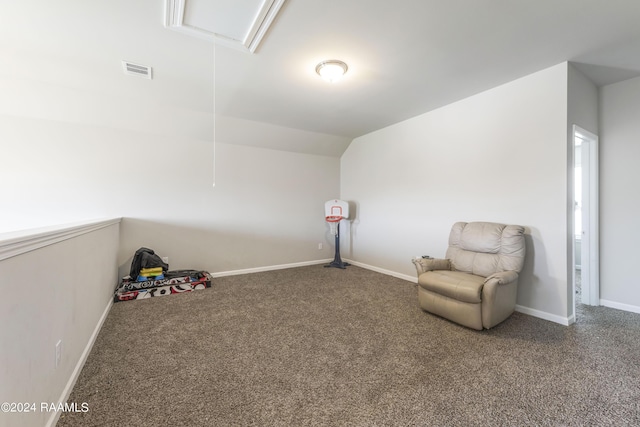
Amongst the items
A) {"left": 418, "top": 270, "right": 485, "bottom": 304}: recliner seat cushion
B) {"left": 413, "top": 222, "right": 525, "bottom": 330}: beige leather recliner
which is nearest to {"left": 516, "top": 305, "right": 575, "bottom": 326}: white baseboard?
{"left": 413, "top": 222, "right": 525, "bottom": 330}: beige leather recliner

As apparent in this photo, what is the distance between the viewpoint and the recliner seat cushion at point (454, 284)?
2512 millimetres

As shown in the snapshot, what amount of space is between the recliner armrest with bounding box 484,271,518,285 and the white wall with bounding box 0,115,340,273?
3553 mm

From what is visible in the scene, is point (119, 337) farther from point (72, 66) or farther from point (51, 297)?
point (72, 66)

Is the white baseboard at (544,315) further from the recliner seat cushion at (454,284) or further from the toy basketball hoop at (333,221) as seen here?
the toy basketball hoop at (333,221)

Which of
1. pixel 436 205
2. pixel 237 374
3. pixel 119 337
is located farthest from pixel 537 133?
pixel 119 337

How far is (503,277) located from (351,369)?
1698 mm

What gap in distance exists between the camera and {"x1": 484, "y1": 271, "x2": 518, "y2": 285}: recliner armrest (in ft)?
8.30

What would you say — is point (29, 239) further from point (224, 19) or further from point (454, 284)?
point (454, 284)

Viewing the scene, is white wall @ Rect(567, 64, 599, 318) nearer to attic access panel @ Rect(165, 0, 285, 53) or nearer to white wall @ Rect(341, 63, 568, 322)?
white wall @ Rect(341, 63, 568, 322)

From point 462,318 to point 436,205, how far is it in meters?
1.78

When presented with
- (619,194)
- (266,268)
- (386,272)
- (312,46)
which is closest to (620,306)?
(619,194)

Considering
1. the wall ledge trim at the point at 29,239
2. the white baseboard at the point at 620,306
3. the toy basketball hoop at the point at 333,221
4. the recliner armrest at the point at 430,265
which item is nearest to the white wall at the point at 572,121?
the white baseboard at the point at 620,306

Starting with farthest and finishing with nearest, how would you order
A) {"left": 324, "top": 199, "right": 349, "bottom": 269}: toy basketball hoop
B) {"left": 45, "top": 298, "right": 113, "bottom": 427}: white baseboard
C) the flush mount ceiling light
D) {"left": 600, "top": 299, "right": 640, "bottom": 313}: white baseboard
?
{"left": 324, "top": 199, "right": 349, "bottom": 269}: toy basketball hoop, {"left": 600, "top": 299, "right": 640, "bottom": 313}: white baseboard, the flush mount ceiling light, {"left": 45, "top": 298, "right": 113, "bottom": 427}: white baseboard

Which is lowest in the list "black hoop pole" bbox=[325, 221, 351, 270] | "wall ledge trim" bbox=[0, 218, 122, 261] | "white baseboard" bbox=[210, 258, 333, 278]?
"white baseboard" bbox=[210, 258, 333, 278]
